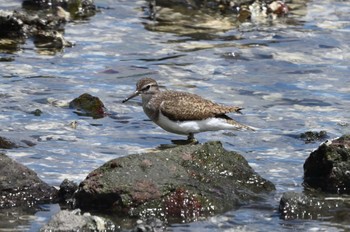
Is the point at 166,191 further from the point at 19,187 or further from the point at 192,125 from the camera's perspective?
the point at 192,125

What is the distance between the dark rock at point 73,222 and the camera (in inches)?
331

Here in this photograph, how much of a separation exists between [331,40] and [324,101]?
353cm

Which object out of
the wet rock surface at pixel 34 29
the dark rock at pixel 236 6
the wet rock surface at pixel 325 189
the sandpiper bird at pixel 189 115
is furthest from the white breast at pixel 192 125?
the dark rock at pixel 236 6

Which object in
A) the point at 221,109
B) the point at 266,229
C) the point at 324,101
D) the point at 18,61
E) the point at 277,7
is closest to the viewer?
the point at 266,229

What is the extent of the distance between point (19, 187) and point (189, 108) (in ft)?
11.4

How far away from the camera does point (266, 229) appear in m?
9.12

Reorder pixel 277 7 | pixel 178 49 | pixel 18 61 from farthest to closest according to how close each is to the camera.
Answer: pixel 277 7, pixel 178 49, pixel 18 61

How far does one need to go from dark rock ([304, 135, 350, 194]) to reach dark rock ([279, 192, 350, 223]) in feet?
1.81

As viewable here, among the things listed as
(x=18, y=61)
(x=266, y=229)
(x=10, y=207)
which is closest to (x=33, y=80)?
(x=18, y=61)

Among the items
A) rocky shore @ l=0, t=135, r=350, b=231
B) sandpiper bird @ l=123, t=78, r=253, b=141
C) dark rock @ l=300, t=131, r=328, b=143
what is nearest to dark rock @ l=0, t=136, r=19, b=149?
rocky shore @ l=0, t=135, r=350, b=231

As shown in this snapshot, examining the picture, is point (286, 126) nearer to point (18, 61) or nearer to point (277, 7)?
point (18, 61)

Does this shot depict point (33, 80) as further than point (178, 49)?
No

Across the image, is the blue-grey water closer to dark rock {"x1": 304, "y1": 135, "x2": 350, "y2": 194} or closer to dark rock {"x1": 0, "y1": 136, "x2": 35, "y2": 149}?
dark rock {"x1": 0, "y1": 136, "x2": 35, "y2": 149}

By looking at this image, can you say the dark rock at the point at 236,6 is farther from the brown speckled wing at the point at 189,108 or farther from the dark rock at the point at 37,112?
the brown speckled wing at the point at 189,108
